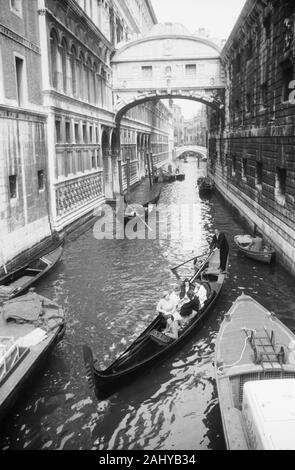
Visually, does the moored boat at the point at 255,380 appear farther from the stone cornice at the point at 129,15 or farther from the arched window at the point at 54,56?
the stone cornice at the point at 129,15

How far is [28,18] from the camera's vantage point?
1410 centimetres

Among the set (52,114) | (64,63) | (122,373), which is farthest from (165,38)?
(122,373)

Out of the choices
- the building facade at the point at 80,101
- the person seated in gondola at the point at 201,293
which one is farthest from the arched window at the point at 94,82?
the person seated in gondola at the point at 201,293

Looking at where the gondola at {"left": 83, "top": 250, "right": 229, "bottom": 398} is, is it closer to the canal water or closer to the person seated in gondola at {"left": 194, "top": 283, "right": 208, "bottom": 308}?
the person seated in gondola at {"left": 194, "top": 283, "right": 208, "bottom": 308}

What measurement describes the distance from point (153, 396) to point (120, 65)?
2421cm

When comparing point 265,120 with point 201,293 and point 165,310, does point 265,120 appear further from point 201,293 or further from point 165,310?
point 165,310

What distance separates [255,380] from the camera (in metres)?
5.67

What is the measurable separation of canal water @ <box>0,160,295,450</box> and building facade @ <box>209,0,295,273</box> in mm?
2069

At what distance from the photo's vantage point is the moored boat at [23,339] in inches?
245

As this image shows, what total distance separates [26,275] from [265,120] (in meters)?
10.4

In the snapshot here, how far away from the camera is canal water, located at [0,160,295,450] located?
20.2 feet

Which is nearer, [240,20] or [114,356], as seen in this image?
[114,356]
